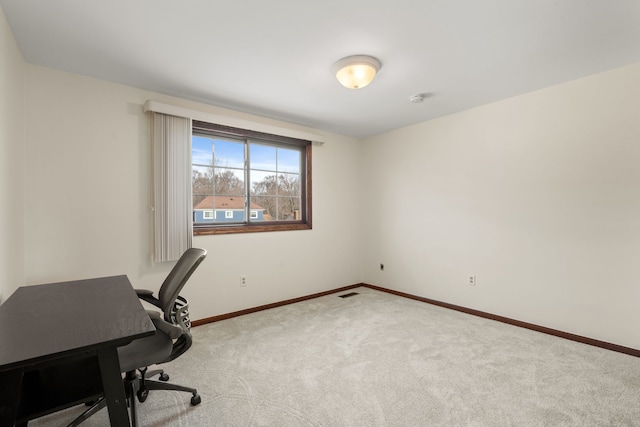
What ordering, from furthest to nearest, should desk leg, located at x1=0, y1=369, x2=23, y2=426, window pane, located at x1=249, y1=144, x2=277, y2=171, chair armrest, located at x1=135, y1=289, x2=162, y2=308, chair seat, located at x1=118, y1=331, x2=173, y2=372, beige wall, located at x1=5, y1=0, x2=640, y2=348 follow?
window pane, located at x1=249, y1=144, x2=277, y2=171 < beige wall, located at x1=5, y1=0, x2=640, y2=348 < chair armrest, located at x1=135, y1=289, x2=162, y2=308 < chair seat, located at x1=118, y1=331, x2=173, y2=372 < desk leg, located at x1=0, y1=369, x2=23, y2=426

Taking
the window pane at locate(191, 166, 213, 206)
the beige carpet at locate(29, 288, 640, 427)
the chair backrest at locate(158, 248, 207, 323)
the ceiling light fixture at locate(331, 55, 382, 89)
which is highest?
the ceiling light fixture at locate(331, 55, 382, 89)

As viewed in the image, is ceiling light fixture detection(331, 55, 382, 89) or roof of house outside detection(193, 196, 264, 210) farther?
roof of house outside detection(193, 196, 264, 210)

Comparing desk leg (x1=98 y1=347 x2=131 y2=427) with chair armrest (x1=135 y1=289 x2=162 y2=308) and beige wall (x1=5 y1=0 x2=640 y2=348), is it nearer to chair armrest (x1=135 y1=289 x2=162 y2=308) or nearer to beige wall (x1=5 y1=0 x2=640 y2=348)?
chair armrest (x1=135 y1=289 x2=162 y2=308)

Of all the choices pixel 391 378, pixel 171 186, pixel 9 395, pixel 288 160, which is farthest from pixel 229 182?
pixel 9 395

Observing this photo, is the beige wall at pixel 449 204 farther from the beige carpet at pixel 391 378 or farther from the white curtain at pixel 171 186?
the beige carpet at pixel 391 378

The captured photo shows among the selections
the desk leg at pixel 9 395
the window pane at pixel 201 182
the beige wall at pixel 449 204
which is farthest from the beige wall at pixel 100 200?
the desk leg at pixel 9 395

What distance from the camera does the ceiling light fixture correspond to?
2.40 metres

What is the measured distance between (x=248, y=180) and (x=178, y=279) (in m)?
2.05

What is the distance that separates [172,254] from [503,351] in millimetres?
3188

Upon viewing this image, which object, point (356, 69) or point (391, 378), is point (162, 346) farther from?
point (356, 69)

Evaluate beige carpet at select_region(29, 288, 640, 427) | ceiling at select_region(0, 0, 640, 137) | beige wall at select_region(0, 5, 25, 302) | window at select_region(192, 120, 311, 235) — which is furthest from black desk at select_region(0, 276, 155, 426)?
window at select_region(192, 120, 311, 235)

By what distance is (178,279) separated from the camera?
1.94 metres

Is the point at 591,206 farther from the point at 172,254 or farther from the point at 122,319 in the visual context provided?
the point at 172,254

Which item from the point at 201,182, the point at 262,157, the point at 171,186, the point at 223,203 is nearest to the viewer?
the point at 171,186
